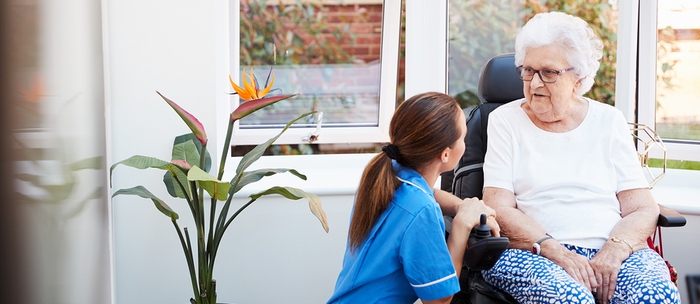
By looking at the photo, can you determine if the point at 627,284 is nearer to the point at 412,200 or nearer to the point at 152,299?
the point at 412,200

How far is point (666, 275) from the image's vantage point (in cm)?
174

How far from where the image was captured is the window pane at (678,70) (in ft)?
9.34

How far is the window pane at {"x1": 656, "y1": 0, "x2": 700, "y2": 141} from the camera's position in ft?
9.34

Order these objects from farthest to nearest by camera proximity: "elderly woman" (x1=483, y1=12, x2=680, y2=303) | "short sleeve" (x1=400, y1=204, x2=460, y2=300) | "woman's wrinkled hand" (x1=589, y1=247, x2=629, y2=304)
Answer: "elderly woman" (x1=483, y1=12, x2=680, y2=303) → "woman's wrinkled hand" (x1=589, y1=247, x2=629, y2=304) → "short sleeve" (x1=400, y1=204, x2=460, y2=300)

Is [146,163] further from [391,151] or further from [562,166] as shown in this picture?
[562,166]

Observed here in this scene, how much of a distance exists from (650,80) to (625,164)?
1.08 m

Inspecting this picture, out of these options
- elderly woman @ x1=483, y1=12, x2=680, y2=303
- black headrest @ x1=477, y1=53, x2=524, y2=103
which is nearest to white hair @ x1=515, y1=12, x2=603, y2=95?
elderly woman @ x1=483, y1=12, x2=680, y2=303

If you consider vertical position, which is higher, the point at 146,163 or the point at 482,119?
the point at 482,119

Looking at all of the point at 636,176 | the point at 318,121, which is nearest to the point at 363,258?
the point at 636,176

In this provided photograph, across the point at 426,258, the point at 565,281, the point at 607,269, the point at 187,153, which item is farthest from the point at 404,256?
the point at 187,153

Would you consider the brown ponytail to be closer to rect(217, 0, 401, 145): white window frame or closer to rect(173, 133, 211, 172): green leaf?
rect(173, 133, 211, 172): green leaf

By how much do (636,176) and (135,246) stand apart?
175 cm

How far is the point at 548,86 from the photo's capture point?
2029 millimetres

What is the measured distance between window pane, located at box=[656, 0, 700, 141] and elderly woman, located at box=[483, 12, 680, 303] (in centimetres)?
99
